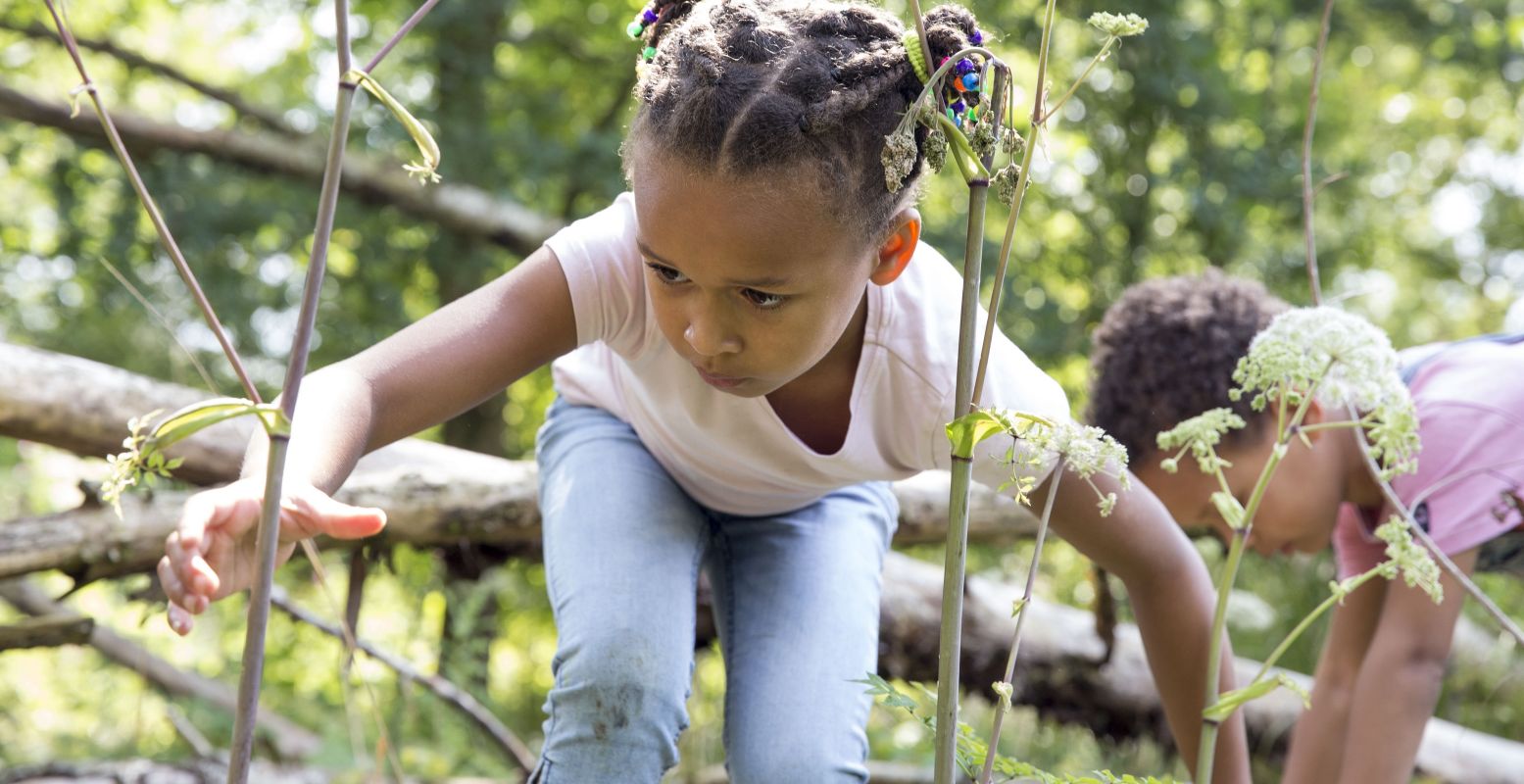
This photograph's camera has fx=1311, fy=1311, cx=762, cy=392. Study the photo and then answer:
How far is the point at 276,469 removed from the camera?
978 millimetres

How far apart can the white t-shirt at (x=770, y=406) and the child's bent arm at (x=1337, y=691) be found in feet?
4.96

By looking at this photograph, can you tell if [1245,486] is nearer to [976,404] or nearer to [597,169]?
[976,404]

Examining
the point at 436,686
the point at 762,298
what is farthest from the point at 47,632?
the point at 762,298

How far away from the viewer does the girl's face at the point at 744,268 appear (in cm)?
163

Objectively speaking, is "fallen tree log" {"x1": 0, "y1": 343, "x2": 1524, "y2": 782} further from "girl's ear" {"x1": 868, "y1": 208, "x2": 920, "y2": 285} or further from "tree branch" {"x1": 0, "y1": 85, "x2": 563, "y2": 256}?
"tree branch" {"x1": 0, "y1": 85, "x2": 563, "y2": 256}

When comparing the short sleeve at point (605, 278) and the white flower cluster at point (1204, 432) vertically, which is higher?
the short sleeve at point (605, 278)

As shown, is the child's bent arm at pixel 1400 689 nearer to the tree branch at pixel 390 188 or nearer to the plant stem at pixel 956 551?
the plant stem at pixel 956 551

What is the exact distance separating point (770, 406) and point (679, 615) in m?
0.37

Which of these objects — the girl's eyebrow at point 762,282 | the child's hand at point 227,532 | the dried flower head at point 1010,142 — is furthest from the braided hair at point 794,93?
the child's hand at point 227,532

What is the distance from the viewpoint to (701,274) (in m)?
1.65

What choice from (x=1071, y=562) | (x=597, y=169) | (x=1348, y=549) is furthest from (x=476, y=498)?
(x=1071, y=562)

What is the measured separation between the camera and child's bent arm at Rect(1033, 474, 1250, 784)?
201cm

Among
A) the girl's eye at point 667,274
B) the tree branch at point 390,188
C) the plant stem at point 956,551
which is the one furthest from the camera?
the tree branch at point 390,188

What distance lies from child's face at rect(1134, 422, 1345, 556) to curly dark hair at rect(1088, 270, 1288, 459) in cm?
6
